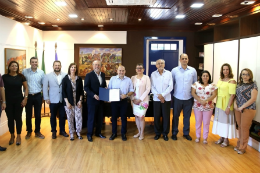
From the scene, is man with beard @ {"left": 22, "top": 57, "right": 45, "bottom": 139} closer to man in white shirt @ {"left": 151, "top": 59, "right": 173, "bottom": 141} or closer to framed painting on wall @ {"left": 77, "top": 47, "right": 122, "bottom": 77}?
man in white shirt @ {"left": 151, "top": 59, "right": 173, "bottom": 141}

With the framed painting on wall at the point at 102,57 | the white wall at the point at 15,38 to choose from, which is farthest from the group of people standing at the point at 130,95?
the framed painting on wall at the point at 102,57

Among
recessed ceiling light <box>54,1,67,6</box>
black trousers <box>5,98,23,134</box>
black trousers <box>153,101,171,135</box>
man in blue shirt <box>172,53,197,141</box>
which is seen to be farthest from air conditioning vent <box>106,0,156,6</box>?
black trousers <box>5,98,23,134</box>

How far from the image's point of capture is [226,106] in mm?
4516

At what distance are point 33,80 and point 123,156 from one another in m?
2.44

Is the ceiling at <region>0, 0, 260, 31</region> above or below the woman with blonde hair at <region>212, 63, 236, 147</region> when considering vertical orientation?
above

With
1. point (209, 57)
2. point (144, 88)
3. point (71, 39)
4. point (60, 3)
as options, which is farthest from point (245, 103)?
point (71, 39)

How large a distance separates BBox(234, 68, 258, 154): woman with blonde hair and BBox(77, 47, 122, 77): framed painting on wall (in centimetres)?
470

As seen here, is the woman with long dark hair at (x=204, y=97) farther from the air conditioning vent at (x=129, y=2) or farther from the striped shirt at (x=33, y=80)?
the striped shirt at (x=33, y=80)

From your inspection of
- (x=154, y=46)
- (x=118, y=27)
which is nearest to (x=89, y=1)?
(x=118, y=27)

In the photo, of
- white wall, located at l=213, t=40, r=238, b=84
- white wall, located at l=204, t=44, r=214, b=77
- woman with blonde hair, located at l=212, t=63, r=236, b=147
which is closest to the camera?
woman with blonde hair, located at l=212, t=63, r=236, b=147

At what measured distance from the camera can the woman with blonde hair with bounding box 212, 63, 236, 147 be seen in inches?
175

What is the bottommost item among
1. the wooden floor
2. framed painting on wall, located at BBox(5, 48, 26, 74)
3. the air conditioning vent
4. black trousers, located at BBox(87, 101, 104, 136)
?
the wooden floor

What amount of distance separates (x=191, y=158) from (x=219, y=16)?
395 centimetres

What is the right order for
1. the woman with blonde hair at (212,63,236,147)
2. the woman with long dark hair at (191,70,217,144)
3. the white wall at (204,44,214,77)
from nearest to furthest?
the woman with blonde hair at (212,63,236,147), the woman with long dark hair at (191,70,217,144), the white wall at (204,44,214,77)
